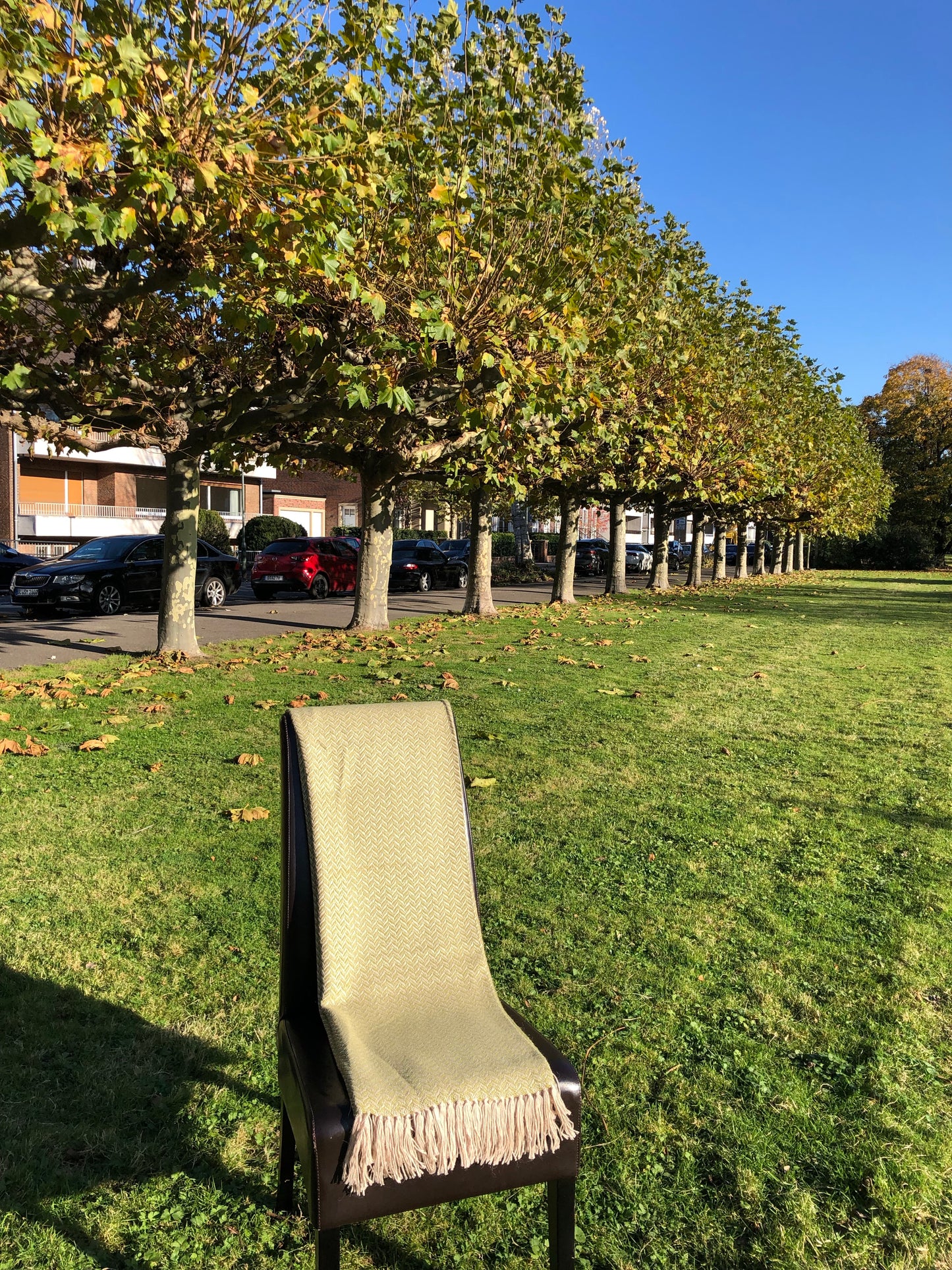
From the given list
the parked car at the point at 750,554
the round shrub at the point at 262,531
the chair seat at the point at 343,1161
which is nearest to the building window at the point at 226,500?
the round shrub at the point at 262,531

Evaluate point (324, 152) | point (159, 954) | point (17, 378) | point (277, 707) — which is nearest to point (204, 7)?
point (324, 152)

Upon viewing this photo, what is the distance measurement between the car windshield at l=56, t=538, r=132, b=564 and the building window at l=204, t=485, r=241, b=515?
29.0 metres

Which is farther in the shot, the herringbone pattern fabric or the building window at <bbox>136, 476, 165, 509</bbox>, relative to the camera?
the building window at <bbox>136, 476, 165, 509</bbox>

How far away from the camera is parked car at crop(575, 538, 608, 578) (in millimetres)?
44906

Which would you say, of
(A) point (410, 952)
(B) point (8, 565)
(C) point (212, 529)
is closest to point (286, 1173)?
(A) point (410, 952)

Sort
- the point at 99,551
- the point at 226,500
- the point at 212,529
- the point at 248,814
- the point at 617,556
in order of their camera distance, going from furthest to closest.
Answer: the point at 226,500 < the point at 212,529 < the point at 617,556 < the point at 99,551 < the point at 248,814

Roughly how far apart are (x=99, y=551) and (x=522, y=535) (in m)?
23.4

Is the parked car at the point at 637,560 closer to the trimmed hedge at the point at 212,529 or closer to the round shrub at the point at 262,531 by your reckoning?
the round shrub at the point at 262,531

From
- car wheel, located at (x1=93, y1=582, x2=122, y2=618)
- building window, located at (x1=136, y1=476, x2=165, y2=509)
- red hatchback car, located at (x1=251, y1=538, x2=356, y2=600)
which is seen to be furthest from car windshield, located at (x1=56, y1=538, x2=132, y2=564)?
building window, located at (x1=136, y1=476, x2=165, y2=509)

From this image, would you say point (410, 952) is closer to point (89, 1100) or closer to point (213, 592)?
point (89, 1100)

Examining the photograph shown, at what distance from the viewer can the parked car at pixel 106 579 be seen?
19.3 m

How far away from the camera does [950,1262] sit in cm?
246

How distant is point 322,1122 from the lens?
2084mm

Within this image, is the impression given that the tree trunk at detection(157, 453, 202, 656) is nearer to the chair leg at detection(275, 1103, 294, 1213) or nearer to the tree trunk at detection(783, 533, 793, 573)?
the chair leg at detection(275, 1103, 294, 1213)
